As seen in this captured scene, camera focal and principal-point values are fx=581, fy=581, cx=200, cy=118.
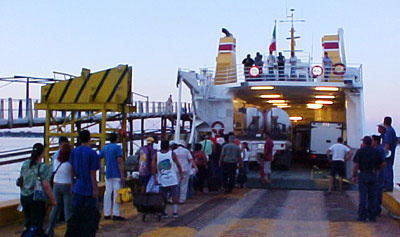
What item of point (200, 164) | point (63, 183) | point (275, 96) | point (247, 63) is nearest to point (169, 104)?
point (275, 96)

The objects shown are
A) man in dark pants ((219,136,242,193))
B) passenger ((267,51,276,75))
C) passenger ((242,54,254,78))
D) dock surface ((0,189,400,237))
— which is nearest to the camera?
dock surface ((0,189,400,237))

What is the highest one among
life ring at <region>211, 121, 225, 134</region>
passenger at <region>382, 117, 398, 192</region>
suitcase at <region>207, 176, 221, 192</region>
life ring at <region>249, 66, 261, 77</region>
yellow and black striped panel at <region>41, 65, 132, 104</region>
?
life ring at <region>249, 66, 261, 77</region>

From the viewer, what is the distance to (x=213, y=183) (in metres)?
14.8

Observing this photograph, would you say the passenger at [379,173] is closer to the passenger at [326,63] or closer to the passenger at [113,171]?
the passenger at [113,171]

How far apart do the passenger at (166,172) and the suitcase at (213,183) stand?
4.31 meters

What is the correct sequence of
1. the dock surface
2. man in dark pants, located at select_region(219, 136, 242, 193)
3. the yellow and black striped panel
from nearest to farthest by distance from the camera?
the dock surface < the yellow and black striped panel < man in dark pants, located at select_region(219, 136, 242, 193)

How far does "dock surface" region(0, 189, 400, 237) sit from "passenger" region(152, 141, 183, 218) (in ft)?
1.35

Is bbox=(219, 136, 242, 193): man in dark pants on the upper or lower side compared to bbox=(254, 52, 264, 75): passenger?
lower

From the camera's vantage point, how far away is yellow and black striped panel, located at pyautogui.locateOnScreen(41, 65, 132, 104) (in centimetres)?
1276

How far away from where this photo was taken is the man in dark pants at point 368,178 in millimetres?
9617

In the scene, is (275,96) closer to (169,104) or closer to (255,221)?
(169,104)

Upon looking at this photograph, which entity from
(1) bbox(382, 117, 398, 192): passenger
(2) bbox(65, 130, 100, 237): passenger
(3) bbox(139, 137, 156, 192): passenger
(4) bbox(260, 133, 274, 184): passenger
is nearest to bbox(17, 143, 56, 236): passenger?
(2) bbox(65, 130, 100, 237): passenger

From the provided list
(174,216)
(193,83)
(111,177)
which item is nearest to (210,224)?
(174,216)

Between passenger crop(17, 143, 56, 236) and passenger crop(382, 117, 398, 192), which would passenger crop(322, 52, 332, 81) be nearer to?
passenger crop(382, 117, 398, 192)
